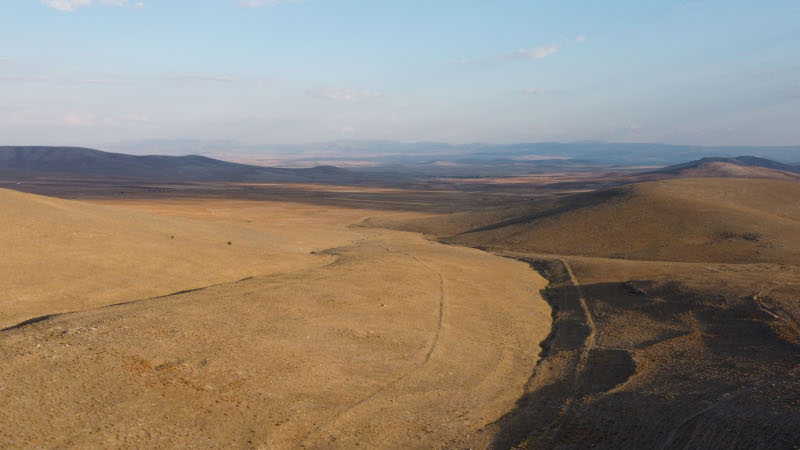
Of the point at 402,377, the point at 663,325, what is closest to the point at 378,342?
the point at 402,377

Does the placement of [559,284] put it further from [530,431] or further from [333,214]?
[333,214]

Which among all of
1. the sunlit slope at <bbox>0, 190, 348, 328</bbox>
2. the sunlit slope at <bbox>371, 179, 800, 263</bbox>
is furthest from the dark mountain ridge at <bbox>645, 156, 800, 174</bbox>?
the sunlit slope at <bbox>0, 190, 348, 328</bbox>

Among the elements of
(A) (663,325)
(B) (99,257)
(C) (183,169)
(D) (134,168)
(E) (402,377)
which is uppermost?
(D) (134,168)

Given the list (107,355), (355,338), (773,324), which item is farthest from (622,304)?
(107,355)

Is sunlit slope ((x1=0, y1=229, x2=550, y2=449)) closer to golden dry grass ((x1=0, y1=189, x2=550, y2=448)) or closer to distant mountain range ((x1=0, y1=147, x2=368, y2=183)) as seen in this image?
golden dry grass ((x1=0, y1=189, x2=550, y2=448))

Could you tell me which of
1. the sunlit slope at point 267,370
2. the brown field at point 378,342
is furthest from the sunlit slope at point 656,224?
the sunlit slope at point 267,370

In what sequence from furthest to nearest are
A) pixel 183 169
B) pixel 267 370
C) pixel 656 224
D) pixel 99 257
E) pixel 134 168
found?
pixel 183 169 < pixel 134 168 < pixel 656 224 < pixel 99 257 < pixel 267 370

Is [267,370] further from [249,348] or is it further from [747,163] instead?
[747,163]

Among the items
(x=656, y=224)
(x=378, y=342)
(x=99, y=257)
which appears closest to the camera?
(x=378, y=342)
